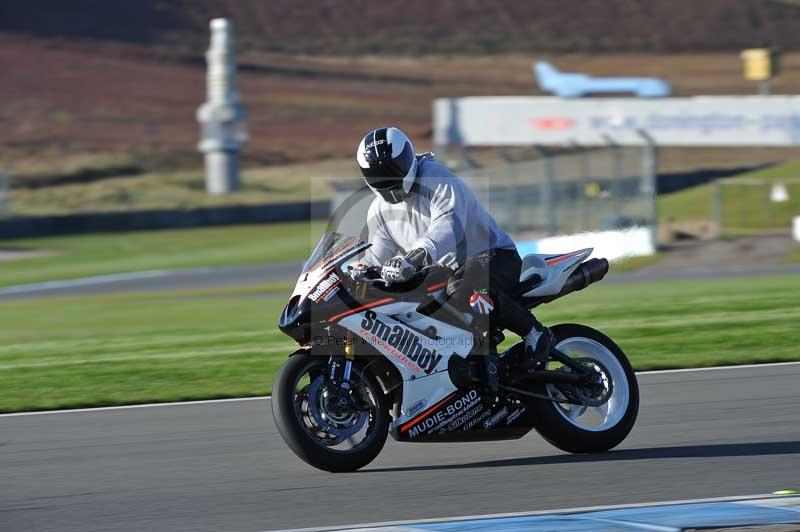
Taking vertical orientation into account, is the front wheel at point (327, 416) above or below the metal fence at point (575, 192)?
below

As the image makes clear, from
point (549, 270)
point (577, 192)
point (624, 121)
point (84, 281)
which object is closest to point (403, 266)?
point (549, 270)

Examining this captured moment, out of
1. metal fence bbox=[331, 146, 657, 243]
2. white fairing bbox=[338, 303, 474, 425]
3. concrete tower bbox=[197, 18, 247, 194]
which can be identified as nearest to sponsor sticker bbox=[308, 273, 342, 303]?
white fairing bbox=[338, 303, 474, 425]

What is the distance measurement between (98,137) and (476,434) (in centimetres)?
5129

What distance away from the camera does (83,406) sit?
31.7 ft

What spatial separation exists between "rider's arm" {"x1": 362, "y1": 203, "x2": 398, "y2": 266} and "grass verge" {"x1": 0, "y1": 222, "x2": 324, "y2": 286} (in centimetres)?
1939

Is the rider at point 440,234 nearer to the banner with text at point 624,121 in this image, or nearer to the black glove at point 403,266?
the black glove at point 403,266

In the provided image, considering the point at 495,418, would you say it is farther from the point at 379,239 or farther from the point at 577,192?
the point at 577,192

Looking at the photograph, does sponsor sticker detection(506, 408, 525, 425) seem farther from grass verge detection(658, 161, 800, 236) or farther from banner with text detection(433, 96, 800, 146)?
grass verge detection(658, 161, 800, 236)

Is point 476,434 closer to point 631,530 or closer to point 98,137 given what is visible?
point 631,530

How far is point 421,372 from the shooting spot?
23.1 ft

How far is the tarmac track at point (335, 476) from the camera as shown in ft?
20.2

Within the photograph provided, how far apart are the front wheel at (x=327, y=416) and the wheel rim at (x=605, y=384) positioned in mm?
1031

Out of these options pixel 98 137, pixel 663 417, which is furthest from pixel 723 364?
pixel 98 137

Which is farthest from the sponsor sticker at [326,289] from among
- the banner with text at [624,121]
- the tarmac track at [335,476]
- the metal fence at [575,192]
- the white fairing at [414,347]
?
the banner with text at [624,121]
